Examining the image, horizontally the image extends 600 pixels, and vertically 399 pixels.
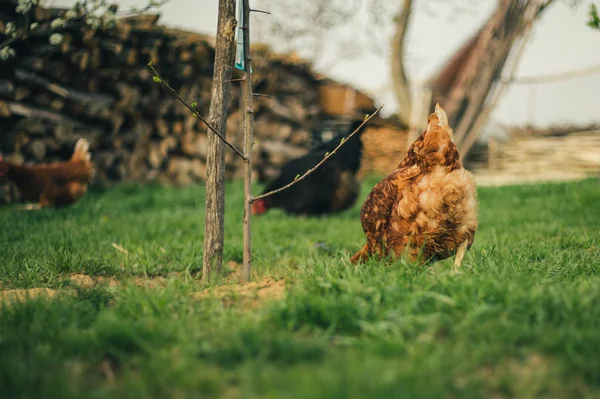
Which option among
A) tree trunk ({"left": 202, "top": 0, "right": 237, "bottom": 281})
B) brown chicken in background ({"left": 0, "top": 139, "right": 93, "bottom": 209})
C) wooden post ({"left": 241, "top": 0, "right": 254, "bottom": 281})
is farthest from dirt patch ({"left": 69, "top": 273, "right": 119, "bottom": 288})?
brown chicken in background ({"left": 0, "top": 139, "right": 93, "bottom": 209})

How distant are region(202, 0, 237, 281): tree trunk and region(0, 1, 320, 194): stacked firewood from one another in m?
2.79

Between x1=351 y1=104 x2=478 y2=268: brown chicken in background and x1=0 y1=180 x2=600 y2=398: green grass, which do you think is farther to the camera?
x1=351 y1=104 x2=478 y2=268: brown chicken in background

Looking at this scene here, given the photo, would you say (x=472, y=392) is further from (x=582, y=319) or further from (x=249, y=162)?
(x=249, y=162)

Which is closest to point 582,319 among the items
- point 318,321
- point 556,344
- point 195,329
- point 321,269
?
point 556,344

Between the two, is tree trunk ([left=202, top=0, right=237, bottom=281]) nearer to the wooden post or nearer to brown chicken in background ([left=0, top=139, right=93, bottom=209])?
the wooden post

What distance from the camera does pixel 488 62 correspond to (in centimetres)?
713

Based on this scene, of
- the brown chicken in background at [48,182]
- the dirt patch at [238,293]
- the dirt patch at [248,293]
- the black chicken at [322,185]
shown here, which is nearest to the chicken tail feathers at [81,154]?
the brown chicken in background at [48,182]

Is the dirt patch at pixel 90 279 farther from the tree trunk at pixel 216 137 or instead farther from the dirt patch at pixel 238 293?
the tree trunk at pixel 216 137

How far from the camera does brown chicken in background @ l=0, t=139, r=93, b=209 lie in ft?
17.9

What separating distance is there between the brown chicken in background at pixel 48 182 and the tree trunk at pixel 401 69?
951cm

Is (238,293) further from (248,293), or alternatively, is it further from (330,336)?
(330,336)

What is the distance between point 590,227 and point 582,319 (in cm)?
338

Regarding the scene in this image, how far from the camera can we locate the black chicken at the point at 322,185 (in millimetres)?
5996

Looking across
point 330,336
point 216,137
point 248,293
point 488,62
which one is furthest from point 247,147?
point 488,62
